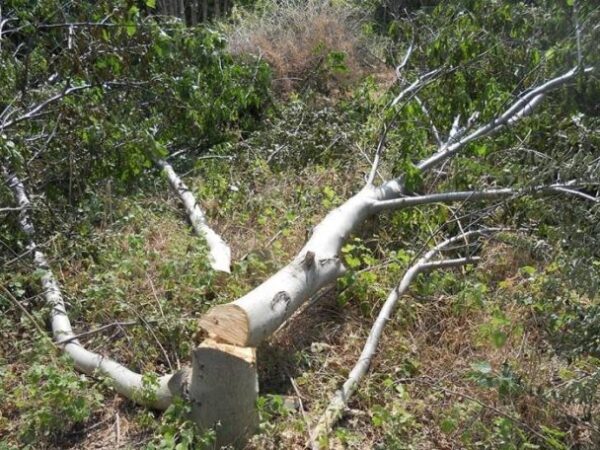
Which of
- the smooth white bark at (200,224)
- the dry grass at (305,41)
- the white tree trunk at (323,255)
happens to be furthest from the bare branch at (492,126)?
the dry grass at (305,41)

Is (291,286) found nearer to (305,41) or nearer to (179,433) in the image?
(179,433)

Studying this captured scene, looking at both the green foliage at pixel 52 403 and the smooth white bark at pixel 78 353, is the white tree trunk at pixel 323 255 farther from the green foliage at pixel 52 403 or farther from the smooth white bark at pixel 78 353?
the green foliage at pixel 52 403

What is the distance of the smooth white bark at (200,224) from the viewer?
14.1 feet

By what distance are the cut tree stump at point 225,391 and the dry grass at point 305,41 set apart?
15.1 feet

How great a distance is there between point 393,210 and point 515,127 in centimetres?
100

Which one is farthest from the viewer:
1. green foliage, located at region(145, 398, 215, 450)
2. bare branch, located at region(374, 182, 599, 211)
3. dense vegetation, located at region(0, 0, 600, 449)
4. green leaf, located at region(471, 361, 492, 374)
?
bare branch, located at region(374, 182, 599, 211)

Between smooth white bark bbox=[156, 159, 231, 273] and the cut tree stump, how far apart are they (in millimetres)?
1156

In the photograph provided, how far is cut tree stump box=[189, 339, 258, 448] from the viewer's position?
3.04 metres

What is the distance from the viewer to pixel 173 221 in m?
4.89

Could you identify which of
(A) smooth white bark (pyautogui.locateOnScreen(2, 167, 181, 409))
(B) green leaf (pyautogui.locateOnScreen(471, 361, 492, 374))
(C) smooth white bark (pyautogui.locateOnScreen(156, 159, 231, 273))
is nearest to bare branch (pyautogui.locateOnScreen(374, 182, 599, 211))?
(B) green leaf (pyautogui.locateOnScreen(471, 361, 492, 374))

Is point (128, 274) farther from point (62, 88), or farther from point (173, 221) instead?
point (62, 88)

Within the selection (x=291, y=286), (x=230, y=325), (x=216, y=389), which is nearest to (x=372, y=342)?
(x=291, y=286)

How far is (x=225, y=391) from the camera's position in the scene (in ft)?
10.0

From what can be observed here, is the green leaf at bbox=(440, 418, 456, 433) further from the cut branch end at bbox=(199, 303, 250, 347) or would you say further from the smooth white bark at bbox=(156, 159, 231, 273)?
the smooth white bark at bbox=(156, 159, 231, 273)
